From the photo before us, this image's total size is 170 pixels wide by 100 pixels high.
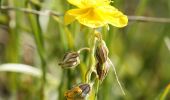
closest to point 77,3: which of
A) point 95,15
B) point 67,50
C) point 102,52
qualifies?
point 95,15

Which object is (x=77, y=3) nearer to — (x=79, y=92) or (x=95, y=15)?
(x=95, y=15)

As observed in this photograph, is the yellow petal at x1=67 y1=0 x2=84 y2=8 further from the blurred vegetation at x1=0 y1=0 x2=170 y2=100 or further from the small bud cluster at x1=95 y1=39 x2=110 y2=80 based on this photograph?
the blurred vegetation at x1=0 y1=0 x2=170 y2=100

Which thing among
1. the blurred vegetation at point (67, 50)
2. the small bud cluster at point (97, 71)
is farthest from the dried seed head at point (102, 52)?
the blurred vegetation at point (67, 50)

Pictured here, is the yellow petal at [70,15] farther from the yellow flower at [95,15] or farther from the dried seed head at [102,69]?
the dried seed head at [102,69]

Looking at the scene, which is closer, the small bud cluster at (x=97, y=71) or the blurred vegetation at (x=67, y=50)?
the small bud cluster at (x=97, y=71)

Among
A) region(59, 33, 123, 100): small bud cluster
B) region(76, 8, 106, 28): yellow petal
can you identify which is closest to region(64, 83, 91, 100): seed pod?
region(59, 33, 123, 100): small bud cluster

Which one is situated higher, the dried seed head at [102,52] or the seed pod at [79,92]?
the dried seed head at [102,52]

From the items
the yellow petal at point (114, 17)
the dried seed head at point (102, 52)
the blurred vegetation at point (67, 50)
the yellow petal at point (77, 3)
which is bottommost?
the blurred vegetation at point (67, 50)
